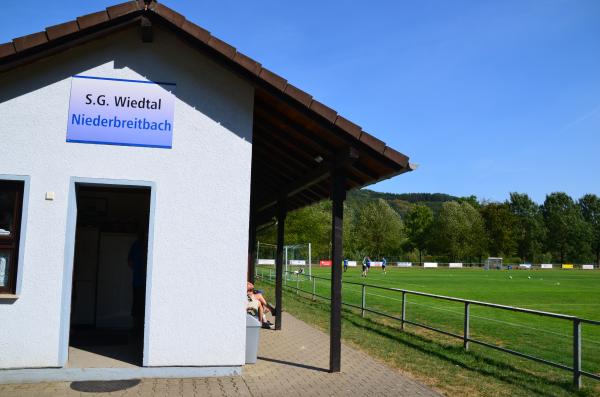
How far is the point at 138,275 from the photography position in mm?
9133

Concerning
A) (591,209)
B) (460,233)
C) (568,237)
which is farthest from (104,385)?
(591,209)

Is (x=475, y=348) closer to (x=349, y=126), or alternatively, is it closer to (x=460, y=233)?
(x=349, y=126)

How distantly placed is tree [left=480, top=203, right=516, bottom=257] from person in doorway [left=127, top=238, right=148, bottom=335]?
318ft

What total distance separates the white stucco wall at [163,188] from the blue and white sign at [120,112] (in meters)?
0.10

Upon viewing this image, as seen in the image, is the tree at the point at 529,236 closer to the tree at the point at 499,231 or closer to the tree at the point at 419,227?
the tree at the point at 499,231

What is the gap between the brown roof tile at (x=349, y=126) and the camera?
731 centimetres

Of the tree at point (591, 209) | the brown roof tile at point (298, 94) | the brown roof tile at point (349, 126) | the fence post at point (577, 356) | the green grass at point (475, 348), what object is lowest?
the green grass at point (475, 348)

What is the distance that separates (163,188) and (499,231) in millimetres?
100915

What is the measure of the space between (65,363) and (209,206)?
2681 mm

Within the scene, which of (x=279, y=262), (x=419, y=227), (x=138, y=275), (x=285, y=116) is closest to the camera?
(x=285, y=116)

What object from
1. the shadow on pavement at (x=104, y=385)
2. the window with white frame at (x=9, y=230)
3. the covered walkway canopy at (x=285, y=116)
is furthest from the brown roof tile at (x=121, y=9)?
the shadow on pavement at (x=104, y=385)

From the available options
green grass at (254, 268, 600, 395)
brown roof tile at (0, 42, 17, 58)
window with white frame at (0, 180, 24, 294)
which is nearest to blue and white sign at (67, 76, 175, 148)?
brown roof tile at (0, 42, 17, 58)

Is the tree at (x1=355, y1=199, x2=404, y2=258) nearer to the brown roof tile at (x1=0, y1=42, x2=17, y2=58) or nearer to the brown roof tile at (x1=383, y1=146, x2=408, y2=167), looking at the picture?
the brown roof tile at (x1=383, y1=146, x2=408, y2=167)

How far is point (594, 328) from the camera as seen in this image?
15.1 m
